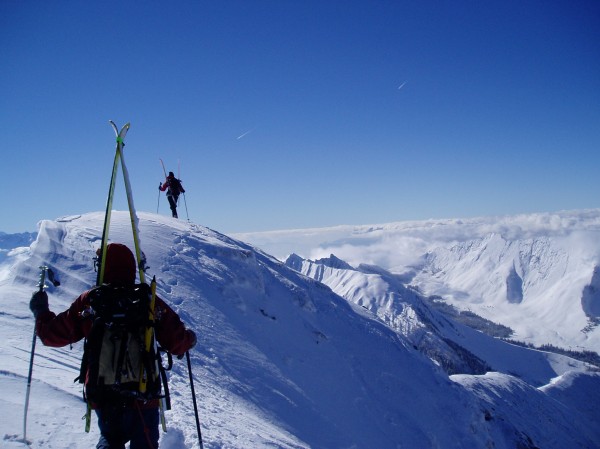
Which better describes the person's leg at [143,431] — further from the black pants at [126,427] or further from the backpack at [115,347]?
the backpack at [115,347]

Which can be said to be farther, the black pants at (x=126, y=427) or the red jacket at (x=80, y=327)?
the red jacket at (x=80, y=327)

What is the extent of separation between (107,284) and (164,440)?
5.76 m

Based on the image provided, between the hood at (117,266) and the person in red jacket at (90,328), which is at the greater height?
the hood at (117,266)

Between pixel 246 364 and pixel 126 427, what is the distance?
18.0 meters

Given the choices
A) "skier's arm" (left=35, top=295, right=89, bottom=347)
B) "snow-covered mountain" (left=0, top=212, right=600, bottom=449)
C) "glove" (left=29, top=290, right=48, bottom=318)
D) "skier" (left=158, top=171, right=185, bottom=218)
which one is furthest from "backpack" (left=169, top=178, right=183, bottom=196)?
"skier's arm" (left=35, top=295, right=89, bottom=347)

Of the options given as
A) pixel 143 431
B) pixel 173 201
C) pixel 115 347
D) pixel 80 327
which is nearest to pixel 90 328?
pixel 80 327

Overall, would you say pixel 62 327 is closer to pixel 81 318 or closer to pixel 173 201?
pixel 81 318

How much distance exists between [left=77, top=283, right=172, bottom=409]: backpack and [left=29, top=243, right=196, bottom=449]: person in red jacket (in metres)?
0.16

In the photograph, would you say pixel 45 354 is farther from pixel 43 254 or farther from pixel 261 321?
pixel 261 321

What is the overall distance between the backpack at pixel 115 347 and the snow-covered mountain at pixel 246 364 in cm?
389

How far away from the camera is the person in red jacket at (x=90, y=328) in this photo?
522 cm

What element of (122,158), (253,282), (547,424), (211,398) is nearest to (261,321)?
(253,282)

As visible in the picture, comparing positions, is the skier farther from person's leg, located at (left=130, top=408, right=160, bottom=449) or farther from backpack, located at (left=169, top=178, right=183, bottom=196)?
person's leg, located at (left=130, top=408, right=160, bottom=449)

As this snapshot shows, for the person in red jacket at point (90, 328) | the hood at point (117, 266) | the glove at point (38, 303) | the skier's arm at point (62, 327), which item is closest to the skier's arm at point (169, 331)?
the person in red jacket at point (90, 328)
